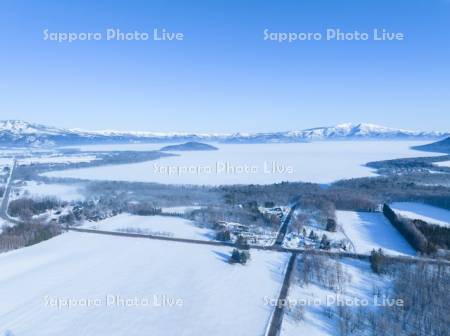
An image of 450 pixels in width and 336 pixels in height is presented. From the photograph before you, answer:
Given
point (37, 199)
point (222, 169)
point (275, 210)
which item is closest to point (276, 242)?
point (275, 210)

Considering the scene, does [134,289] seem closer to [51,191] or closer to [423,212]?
[423,212]

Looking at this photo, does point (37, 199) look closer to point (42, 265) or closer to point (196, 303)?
point (42, 265)

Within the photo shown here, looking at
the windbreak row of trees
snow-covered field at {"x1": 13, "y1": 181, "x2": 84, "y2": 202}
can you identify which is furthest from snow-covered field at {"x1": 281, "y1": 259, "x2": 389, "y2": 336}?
snow-covered field at {"x1": 13, "y1": 181, "x2": 84, "y2": 202}

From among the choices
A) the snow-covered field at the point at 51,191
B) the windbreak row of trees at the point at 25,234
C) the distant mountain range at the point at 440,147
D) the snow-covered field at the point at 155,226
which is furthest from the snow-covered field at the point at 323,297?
the distant mountain range at the point at 440,147

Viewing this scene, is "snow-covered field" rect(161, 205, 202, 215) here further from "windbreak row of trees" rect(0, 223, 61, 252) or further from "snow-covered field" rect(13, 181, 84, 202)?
"snow-covered field" rect(13, 181, 84, 202)

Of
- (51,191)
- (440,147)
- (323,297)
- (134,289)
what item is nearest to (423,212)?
(323,297)

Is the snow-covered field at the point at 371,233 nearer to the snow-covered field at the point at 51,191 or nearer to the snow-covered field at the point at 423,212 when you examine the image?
the snow-covered field at the point at 423,212
